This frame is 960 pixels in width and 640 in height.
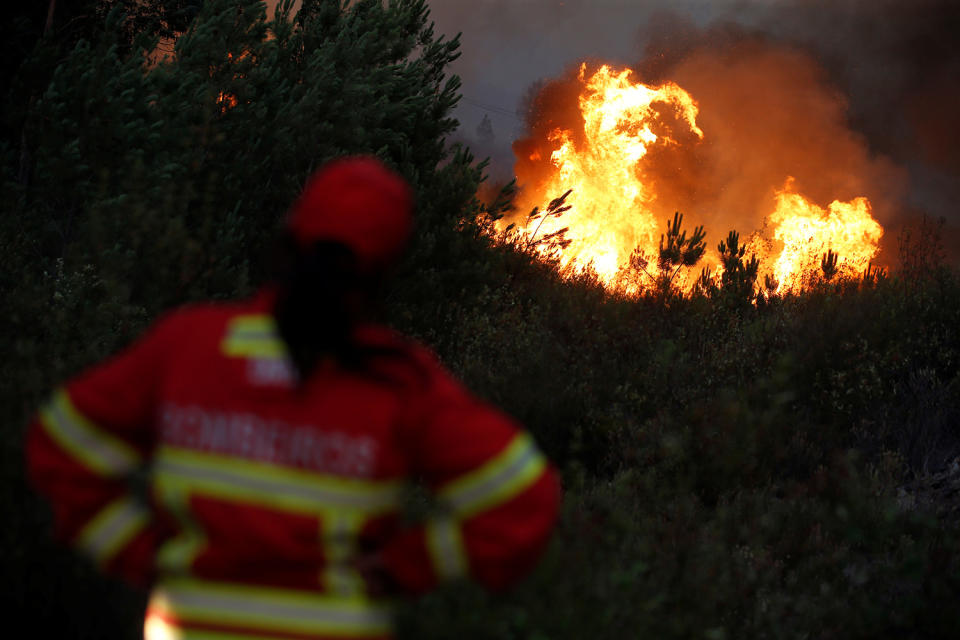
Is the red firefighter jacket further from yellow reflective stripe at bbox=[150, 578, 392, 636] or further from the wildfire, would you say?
the wildfire

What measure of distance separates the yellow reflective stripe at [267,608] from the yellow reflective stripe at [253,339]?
40cm

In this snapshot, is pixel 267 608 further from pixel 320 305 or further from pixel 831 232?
pixel 831 232

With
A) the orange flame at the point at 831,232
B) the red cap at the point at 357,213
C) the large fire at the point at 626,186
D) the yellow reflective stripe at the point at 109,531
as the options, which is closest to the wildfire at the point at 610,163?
the large fire at the point at 626,186

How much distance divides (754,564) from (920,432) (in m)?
3.07

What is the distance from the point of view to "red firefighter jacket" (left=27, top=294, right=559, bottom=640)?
4.38 ft

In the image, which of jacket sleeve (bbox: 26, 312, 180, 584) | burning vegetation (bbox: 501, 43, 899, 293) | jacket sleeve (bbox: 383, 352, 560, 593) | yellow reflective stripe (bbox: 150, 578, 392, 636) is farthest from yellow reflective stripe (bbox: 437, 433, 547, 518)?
burning vegetation (bbox: 501, 43, 899, 293)

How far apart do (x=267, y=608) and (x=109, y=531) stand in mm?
345

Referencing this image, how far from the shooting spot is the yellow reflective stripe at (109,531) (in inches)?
56.7

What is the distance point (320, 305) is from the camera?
1.39 m

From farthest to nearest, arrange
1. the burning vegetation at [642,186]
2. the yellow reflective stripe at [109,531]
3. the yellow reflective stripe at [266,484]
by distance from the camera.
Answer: the burning vegetation at [642,186] → the yellow reflective stripe at [109,531] → the yellow reflective stripe at [266,484]

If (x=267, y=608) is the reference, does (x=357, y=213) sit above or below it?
above

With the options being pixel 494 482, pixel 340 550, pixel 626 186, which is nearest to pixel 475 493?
pixel 494 482

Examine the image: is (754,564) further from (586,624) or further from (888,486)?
(586,624)

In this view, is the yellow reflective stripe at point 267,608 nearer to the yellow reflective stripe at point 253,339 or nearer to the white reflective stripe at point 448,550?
the white reflective stripe at point 448,550
